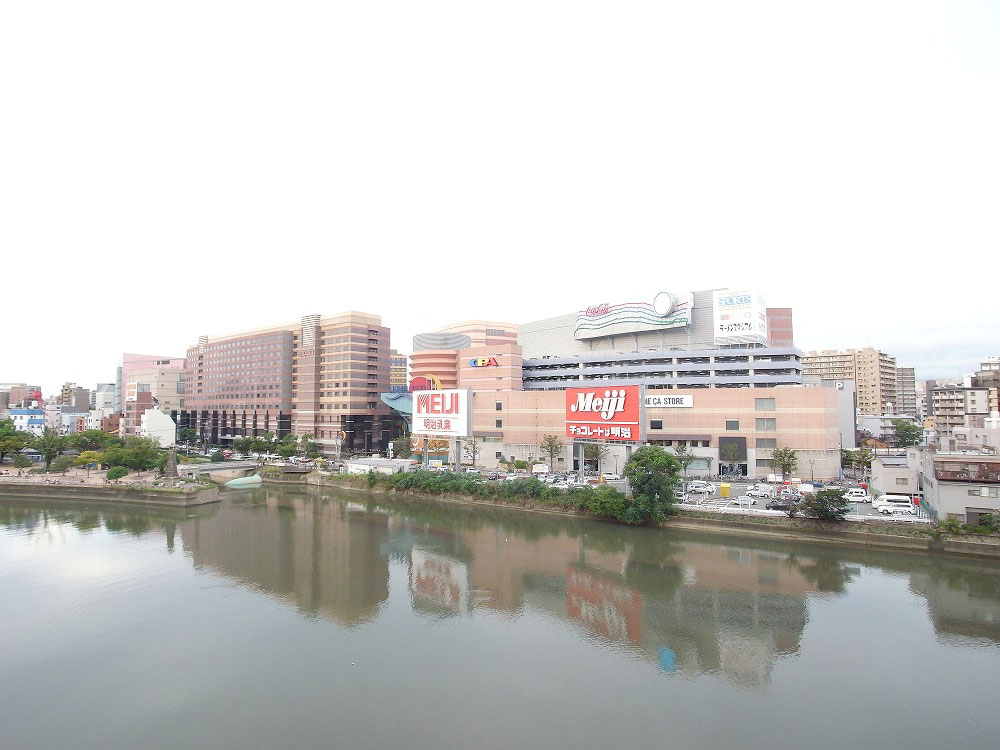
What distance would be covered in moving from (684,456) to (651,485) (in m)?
9.46

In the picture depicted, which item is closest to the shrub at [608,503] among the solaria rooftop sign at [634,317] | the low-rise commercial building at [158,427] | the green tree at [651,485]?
the green tree at [651,485]

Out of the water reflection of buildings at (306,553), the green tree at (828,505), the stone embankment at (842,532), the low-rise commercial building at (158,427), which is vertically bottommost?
the water reflection of buildings at (306,553)

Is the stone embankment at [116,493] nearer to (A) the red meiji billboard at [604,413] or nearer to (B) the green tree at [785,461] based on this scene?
(A) the red meiji billboard at [604,413]

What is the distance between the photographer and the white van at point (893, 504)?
2091 centimetres

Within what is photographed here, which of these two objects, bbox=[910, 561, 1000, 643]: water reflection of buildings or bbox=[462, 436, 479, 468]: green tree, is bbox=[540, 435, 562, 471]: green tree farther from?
bbox=[910, 561, 1000, 643]: water reflection of buildings

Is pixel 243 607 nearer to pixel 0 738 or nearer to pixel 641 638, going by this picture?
pixel 0 738

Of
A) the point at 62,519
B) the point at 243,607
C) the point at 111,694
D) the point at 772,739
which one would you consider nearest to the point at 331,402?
the point at 62,519

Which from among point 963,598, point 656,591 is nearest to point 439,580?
point 656,591

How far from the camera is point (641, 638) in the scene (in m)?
12.9

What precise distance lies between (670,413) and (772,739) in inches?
1026

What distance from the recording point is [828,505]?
20328mm

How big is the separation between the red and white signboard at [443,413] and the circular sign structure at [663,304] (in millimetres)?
18866

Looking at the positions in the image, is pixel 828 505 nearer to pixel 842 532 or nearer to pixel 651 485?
pixel 842 532

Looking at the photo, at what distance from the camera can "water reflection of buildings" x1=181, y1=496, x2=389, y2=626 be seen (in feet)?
52.2
